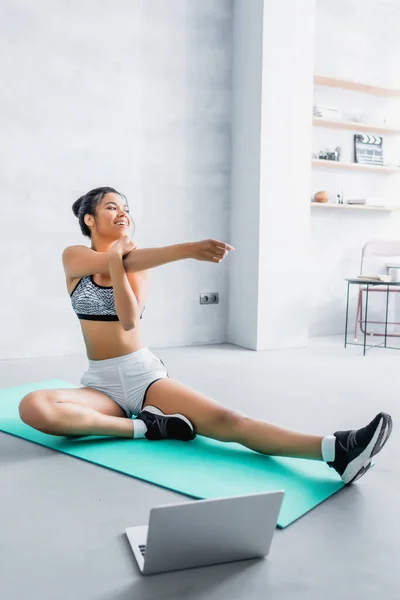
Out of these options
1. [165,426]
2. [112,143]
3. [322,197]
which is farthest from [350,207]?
[165,426]

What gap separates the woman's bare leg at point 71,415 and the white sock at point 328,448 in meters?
0.69

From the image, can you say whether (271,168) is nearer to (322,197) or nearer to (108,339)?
(322,197)

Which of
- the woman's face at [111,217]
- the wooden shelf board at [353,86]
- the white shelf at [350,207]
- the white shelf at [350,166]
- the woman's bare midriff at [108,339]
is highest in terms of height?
the wooden shelf board at [353,86]

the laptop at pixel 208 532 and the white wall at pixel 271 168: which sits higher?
the white wall at pixel 271 168

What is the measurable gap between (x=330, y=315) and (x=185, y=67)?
2287 millimetres

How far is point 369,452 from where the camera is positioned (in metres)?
→ 1.61

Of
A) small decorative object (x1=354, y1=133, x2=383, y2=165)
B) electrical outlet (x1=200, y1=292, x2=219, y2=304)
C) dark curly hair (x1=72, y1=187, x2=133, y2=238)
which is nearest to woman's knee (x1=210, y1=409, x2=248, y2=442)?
→ dark curly hair (x1=72, y1=187, x2=133, y2=238)

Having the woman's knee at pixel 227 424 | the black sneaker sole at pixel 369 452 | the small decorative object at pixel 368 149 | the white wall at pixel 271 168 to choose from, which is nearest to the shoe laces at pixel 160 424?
the woman's knee at pixel 227 424

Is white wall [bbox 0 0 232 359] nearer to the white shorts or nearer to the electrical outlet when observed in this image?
the electrical outlet

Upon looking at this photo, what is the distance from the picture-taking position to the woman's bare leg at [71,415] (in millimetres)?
1949

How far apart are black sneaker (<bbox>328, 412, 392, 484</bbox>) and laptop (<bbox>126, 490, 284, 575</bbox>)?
1.39 feet

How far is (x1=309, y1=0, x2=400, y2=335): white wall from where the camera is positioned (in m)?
4.88

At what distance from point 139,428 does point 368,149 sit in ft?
12.5

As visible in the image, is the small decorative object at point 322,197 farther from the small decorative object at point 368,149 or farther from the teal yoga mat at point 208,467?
the teal yoga mat at point 208,467
